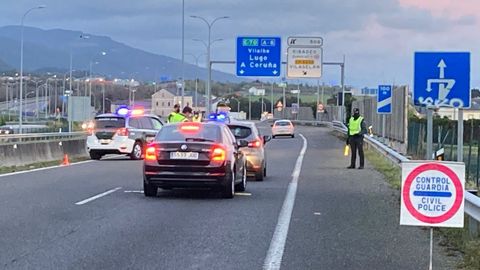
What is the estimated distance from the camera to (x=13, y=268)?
326 inches

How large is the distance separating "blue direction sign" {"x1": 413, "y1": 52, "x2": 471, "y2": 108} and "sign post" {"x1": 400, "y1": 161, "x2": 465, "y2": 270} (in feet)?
13.5

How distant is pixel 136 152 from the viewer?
1107 inches

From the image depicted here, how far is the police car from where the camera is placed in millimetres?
27625

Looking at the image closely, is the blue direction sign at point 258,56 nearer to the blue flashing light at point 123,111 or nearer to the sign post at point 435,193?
the blue flashing light at point 123,111

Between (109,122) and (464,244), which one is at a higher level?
(109,122)

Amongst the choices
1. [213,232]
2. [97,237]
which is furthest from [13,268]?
[213,232]

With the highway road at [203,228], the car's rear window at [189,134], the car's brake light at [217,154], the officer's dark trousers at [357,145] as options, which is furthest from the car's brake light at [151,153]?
the officer's dark trousers at [357,145]

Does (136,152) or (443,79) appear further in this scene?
(136,152)

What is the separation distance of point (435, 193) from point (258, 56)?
36.8 meters

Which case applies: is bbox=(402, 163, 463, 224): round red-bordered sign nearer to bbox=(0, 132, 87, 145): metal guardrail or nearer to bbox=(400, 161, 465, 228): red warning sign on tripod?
bbox=(400, 161, 465, 228): red warning sign on tripod

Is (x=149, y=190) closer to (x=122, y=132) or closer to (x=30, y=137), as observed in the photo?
(x=122, y=132)

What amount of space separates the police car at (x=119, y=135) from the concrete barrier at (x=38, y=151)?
1168 millimetres

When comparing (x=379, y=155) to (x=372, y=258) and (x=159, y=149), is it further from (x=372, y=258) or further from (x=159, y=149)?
(x=372, y=258)

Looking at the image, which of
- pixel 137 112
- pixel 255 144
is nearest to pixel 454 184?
pixel 255 144
